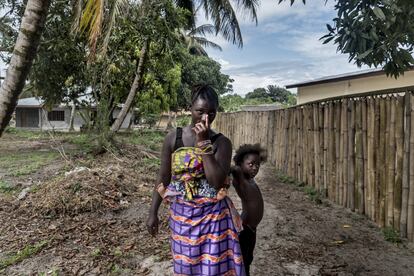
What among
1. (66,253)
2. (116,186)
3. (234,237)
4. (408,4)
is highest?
(408,4)

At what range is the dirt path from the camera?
343 centimetres

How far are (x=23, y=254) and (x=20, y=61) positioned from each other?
248cm

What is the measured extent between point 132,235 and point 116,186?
5.13 feet

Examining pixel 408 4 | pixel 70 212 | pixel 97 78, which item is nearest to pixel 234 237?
pixel 408 4

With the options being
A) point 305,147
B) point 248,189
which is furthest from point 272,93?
point 248,189

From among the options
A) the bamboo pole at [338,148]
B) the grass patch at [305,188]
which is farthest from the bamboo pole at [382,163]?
the grass patch at [305,188]

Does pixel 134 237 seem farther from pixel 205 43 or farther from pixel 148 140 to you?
pixel 205 43

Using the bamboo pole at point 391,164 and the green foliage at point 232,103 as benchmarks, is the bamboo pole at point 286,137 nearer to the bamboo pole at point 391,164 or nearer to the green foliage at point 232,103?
the bamboo pole at point 391,164

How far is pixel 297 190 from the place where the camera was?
671 cm

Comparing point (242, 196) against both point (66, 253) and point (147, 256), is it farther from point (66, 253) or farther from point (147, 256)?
point (66, 253)

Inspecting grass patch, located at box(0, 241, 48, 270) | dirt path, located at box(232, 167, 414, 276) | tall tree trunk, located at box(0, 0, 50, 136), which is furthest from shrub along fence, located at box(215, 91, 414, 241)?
grass patch, located at box(0, 241, 48, 270)

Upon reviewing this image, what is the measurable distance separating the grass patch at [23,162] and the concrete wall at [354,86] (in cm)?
951

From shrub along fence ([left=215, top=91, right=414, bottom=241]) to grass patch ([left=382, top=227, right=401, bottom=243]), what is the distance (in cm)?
7

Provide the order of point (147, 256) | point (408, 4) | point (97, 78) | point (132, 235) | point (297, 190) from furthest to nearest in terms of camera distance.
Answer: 1. point (97, 78)
2. point (297, 190)
3. point (132, 235)
4. point (147, 256)
5. point (408, 4)
